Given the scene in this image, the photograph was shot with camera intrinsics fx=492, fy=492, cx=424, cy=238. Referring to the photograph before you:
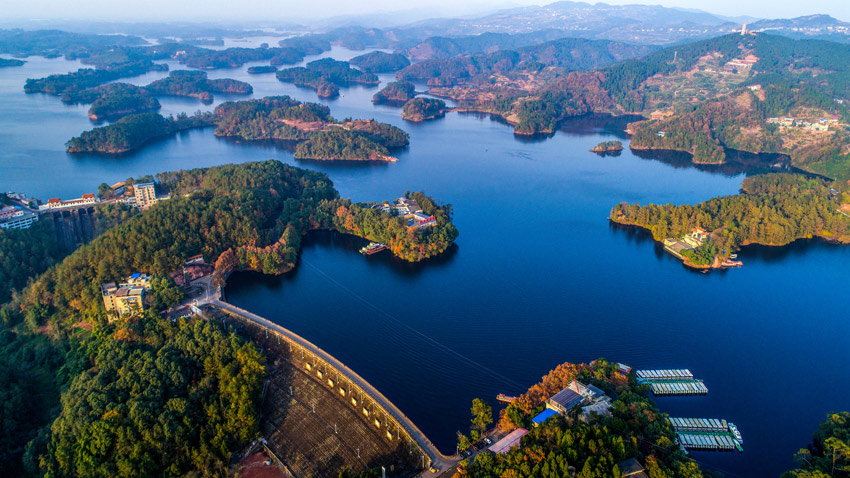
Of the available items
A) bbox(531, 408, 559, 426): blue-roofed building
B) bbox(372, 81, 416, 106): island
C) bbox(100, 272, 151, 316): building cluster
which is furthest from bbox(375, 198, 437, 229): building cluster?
bbox(372, 81, 416, 106): island

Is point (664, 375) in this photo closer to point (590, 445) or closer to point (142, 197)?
point (590, 445)

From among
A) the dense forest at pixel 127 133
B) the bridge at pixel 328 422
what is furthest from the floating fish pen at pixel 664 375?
the dense forest at pixel 127 133

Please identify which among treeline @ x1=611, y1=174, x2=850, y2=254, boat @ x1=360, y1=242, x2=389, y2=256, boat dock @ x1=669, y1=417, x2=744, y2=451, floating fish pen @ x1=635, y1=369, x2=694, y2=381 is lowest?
boat dock @ x1=669, y1=417, x2=744, y2=451

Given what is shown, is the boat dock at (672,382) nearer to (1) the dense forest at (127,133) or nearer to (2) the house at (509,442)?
(2) the house at (509,442)

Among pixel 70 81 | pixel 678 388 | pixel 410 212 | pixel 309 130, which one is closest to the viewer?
pixel 678 388

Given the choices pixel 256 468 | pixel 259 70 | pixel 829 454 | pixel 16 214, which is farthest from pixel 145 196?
pixel 259 70

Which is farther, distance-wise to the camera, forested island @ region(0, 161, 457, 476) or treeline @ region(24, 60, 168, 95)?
treeline @ region(24, 60, 168, 95)

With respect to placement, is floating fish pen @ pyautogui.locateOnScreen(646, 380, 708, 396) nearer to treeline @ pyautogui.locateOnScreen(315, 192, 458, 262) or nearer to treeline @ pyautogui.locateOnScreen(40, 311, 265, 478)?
treeline @ pyautogui.locateOnScreen(40, 311, 265, 478)
